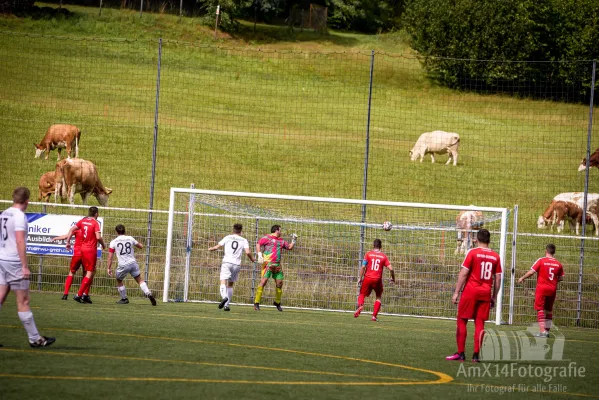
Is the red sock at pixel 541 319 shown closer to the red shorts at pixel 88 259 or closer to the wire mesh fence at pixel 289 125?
the wire mesh fence at pixel 289 125

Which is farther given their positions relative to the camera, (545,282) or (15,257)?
(545,282)

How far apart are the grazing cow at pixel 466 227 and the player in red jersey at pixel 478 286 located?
8.04 metres

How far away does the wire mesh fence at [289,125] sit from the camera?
28156mm

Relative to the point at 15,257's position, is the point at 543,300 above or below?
below

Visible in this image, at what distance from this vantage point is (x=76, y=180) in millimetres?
25469

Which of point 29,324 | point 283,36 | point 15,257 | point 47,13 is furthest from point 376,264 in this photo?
point 283,36

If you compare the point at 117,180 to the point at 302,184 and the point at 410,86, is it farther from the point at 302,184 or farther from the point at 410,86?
the point at 410,86

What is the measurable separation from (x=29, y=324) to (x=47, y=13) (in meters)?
45.6

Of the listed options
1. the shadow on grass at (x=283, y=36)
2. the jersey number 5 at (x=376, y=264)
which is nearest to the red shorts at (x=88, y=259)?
the jersey number 5 at (x=376, y=264)

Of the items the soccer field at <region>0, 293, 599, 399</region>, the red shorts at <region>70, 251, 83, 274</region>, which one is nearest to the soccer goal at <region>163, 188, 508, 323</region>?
the red shorts at <region>70, 251, 83, 274</region>

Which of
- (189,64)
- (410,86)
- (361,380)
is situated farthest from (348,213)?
(189,64)

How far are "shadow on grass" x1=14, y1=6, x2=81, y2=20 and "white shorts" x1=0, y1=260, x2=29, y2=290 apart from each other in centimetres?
4355

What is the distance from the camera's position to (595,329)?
1933cm

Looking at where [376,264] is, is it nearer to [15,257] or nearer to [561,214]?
[15,257]
